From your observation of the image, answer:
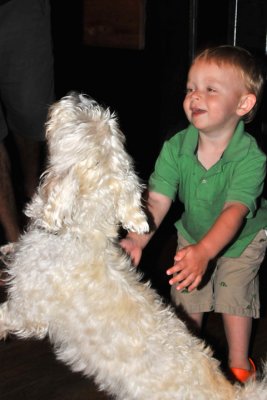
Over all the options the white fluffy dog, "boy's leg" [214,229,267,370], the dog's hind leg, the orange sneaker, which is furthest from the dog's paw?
the orange sneaker

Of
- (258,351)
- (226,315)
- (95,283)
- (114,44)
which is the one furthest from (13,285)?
(114,44)

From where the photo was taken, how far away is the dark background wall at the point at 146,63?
3.65m

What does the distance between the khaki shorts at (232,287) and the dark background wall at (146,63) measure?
1825mm

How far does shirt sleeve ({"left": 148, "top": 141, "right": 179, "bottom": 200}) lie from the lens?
1.97m

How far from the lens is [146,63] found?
404 cm

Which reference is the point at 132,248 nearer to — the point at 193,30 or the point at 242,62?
the point at 242,62

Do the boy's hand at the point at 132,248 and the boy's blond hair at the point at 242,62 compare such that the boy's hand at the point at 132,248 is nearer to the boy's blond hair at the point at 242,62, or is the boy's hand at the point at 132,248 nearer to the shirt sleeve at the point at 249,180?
the shirt sleeve at the point at 249,180

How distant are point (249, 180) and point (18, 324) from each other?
2.68 feet

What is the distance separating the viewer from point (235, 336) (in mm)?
1943

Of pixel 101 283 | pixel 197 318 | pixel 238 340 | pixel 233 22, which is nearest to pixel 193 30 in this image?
pixel 233 22

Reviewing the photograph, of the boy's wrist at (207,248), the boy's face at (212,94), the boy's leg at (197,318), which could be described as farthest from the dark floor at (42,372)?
the boy's face at (212,94)

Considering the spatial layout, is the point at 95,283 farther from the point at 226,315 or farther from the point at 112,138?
the point at 226,315

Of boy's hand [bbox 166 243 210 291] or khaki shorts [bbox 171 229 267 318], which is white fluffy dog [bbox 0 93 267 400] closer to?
boy's hand [bbox 166 243 210 291]

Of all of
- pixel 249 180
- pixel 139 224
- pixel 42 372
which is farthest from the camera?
pixel 42 372
